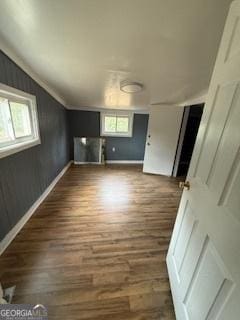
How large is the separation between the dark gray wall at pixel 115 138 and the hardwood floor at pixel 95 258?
2415mm

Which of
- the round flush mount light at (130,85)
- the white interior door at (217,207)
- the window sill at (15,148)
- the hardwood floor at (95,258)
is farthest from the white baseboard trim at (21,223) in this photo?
the round flush mount light at (130,85)

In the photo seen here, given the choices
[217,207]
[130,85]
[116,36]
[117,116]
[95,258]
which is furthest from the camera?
[117,116]

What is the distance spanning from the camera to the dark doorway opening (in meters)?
4.03

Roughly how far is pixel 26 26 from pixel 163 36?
3.72 ft

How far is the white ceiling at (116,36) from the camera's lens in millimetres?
1021

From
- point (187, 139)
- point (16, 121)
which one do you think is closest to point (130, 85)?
point (16, 121)

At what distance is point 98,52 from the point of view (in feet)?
5.11

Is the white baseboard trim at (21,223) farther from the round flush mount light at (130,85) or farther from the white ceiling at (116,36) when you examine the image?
the round flush mount light at (130,85)

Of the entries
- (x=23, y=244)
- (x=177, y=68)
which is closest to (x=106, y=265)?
(x=23, y=244)

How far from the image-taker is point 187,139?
439 cm

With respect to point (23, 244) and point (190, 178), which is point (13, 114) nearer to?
point (23, 244)

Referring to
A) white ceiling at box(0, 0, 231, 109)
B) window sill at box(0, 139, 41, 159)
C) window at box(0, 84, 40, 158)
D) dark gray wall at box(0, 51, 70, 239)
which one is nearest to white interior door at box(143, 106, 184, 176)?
white ceiling at box(0, 0, 231, 109)

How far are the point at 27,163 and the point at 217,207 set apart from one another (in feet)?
7.35

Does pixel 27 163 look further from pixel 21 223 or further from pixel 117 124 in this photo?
pixel 117 124
